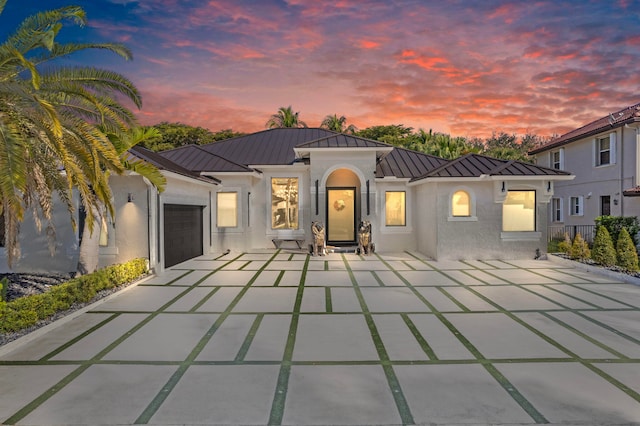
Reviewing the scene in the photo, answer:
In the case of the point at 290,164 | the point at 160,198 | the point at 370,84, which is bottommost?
the point at 160,198

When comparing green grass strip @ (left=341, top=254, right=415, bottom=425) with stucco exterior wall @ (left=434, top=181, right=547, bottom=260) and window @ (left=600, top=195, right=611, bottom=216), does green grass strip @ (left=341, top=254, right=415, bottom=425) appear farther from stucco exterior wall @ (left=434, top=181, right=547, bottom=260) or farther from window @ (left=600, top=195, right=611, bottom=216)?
window @ (left=600, top=195, right=611, bottom=216)

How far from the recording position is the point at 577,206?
19.3m

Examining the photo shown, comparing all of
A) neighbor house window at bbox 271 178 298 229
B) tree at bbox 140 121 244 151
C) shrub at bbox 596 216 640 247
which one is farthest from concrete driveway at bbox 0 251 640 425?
tree at bbox 140 121 244 151

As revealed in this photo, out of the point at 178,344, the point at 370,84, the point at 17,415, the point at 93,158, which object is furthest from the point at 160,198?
the point at 370,84

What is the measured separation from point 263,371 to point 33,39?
7.22 metres

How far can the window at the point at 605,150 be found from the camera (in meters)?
16.4

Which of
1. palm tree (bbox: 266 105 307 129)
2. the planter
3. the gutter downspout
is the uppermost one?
palm tree (bbox: 266 105 307 129)

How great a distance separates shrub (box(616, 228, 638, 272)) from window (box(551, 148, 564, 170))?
12020mm

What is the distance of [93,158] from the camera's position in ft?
21.2

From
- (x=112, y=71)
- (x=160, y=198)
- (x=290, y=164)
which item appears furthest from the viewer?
(x=290, y=164)

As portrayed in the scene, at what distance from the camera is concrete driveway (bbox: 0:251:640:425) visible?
3438mm

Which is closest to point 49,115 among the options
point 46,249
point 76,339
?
point 76,339

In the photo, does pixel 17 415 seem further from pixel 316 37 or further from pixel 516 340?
pixel 316 37

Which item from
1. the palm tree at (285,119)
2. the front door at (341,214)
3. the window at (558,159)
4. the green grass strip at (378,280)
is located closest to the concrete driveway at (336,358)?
the green grass strip at (378,280)
